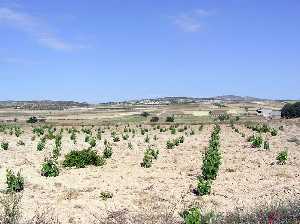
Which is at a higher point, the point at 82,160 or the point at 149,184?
the point at 82,160

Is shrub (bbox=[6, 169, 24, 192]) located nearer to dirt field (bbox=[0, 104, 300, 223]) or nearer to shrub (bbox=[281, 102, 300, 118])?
dirt field (bbox=[0, 104, 300, 223])

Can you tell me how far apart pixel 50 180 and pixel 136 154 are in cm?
869

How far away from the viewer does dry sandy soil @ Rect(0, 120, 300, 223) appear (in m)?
15.0

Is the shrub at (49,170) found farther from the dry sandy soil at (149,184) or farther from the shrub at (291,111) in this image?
the shrub at (291,111)

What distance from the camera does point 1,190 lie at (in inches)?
656

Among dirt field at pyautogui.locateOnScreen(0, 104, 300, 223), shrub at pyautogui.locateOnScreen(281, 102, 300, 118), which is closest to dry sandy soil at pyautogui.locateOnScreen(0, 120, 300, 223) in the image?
dirt field at pyautogui.locateOnScreen(0, 104, 300, 223)

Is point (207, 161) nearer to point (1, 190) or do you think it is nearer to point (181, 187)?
point (181, 187)

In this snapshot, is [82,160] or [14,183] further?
[82,160]

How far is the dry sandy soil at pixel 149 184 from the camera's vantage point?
15.0 m

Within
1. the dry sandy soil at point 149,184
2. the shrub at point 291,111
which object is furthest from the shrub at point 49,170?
the shrub at point 291,111

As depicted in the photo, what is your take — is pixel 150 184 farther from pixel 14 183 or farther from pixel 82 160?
pixel 82 160

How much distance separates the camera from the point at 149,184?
17922 millimetres

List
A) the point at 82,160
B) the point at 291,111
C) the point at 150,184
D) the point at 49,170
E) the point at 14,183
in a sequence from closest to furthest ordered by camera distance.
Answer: the point at 14,183, the point at 150,184, the point at 49,170, the point at 82,160, the point at 291,111

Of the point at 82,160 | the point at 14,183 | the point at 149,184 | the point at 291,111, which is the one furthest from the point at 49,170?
the point at 291,111
